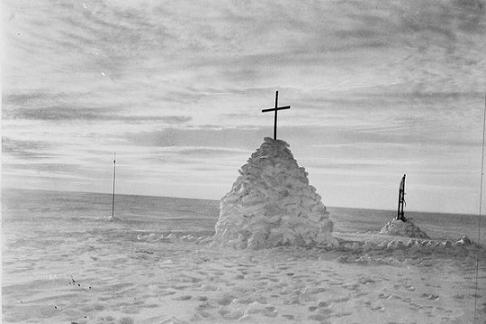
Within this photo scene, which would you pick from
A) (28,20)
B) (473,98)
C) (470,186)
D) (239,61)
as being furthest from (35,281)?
(473,98)

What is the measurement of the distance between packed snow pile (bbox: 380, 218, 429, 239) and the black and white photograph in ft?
0.05

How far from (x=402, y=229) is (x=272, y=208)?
0.79 m

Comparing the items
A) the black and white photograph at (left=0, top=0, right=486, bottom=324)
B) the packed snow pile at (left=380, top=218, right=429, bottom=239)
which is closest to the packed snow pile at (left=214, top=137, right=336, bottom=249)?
the black and white photograph at (left=0, top=0, right=486, bottom=324)

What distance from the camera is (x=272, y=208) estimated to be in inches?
111

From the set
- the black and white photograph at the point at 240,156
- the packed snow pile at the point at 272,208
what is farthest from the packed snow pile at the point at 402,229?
the packed snow pile at the point at 272,208

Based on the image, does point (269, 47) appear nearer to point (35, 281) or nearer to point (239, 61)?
point (239, 61)

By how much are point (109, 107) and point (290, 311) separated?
1.65 m

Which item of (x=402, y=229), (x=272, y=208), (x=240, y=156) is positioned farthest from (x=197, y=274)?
(x=402, y=229)

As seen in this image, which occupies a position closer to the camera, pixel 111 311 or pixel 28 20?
pixel 111 311

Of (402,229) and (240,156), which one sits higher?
(240,156)

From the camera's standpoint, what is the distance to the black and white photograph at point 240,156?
8.64 feet

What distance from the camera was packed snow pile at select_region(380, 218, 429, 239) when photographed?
2.64 meters

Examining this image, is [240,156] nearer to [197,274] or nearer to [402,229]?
[197,274]

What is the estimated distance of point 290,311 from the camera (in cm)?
250
